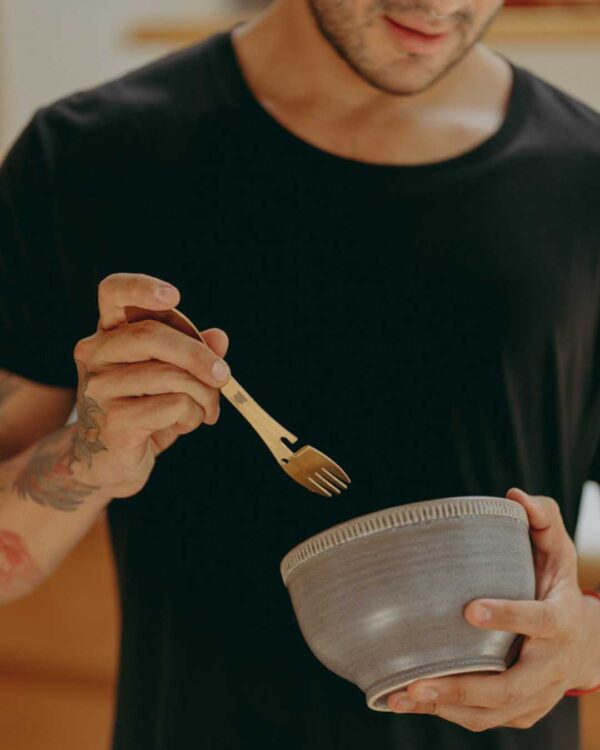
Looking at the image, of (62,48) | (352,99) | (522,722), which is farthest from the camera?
(62,48)

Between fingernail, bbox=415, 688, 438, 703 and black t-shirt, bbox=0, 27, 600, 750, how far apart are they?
19 centimetres

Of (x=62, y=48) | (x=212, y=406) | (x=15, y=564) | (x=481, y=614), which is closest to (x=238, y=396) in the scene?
(x=212, y=406)

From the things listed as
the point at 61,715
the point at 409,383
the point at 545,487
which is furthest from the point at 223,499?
the point at 61,715

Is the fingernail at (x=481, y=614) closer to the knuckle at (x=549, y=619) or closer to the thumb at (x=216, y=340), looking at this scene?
the knuckle at (x=549, y=619)

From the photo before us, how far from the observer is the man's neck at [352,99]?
3.39 ft

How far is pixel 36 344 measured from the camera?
105 centimetres

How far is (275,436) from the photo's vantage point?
846 mm

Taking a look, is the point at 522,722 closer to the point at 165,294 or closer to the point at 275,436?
the point at 275,436

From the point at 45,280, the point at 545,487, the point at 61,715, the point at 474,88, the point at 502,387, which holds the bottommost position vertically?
the point at 61,715

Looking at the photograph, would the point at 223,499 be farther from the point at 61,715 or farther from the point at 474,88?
the point at 61,715

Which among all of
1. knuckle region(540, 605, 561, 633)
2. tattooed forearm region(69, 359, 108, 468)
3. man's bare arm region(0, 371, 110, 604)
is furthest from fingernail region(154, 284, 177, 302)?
knuckle region(540, 605, 561, 633)

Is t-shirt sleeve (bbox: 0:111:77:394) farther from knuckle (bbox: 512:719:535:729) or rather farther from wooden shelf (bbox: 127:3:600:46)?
wooden shelf (bbox: 127:3:600:46)

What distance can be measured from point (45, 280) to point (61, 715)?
1.00 meters

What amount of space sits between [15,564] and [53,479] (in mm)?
107
